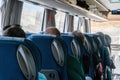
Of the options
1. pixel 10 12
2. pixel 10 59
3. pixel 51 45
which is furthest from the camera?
pixel 10 12

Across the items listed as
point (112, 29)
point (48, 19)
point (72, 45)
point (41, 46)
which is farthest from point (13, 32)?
point (112, 29)

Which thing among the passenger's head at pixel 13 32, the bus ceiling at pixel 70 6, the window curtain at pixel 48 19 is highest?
the bus ceiling at pixel 70 6

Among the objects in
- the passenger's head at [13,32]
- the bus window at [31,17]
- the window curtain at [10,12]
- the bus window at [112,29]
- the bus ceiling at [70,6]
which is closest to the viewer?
the passenger's head at [13,32]

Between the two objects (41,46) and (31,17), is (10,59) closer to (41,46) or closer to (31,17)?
(41,46)

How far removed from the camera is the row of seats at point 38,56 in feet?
3.68

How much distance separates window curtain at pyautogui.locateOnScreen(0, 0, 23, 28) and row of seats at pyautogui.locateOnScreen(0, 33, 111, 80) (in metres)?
0.86

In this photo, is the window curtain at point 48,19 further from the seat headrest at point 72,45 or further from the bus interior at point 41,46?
the seat headrest at point 72,45

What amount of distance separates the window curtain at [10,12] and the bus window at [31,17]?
396 millimetres

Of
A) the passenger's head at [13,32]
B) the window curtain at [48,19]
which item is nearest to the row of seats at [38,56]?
the passenger's head at [13,32]

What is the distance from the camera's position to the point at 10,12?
3.21 m

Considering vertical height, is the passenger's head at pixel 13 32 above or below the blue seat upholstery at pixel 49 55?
above

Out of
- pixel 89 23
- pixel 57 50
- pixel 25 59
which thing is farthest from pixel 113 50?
pixel 25 59

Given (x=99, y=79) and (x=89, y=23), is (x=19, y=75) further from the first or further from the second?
(x=89, y=23)

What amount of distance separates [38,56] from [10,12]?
208cm
